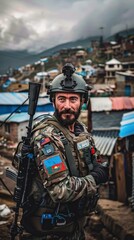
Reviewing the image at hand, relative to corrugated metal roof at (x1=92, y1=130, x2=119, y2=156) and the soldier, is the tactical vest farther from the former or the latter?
corrugated metal roof at (x1=92, y1=130, x2=119, y2=156)

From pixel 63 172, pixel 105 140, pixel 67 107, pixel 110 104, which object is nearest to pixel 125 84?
pixel 110 104

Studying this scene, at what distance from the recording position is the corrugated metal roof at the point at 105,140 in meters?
11.0

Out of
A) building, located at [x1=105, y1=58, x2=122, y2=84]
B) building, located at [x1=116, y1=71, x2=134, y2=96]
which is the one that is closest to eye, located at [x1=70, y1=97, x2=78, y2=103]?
building, located at [x1=116, y1=71, x2=134, y2=96]

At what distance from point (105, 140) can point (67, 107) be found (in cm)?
1004

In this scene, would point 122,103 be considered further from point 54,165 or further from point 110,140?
point 54,165

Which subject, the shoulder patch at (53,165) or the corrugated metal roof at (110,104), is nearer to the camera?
the shoulder patch at (53,165)

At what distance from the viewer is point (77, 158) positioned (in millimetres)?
2822

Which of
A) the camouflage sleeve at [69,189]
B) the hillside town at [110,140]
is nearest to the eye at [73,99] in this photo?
the hillside town at [110,140]

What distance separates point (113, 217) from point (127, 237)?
989mm

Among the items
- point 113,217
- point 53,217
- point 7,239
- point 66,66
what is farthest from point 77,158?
point 113,217

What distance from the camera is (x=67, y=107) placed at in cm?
286

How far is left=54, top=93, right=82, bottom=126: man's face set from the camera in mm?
2877

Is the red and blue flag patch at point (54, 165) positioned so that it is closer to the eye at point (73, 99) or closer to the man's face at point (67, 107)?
the man's face at point (67, 107)

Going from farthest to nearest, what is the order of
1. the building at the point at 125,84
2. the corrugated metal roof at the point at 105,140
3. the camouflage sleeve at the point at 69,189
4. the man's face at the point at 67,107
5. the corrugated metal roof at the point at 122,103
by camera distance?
the building at the point at 125,84 < the corrugated metal roof at the point at 122,103 < the corrugated metal roof at the point at 105,140 < the man's face at the point at 67,107 < the camouflage sleeve at the point at 69,189
